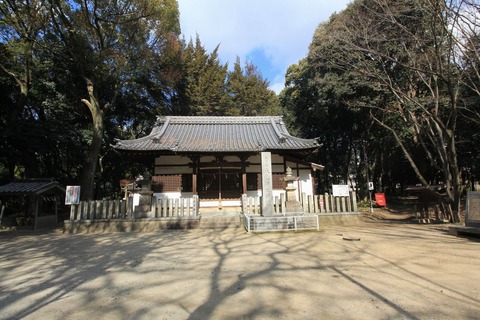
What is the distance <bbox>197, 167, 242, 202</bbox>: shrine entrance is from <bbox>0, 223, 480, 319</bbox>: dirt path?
711 cm

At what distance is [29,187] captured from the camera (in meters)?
11.7

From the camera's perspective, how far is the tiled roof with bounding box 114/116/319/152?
13.5 m

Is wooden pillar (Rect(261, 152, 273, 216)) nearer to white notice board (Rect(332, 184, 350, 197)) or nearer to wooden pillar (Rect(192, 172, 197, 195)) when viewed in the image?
white notice board (Rect(332, 184, 350, 197))

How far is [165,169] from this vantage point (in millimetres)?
14398

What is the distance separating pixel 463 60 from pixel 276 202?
306 inches

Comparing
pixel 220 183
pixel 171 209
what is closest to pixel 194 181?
pixel 220 183

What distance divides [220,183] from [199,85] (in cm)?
1230

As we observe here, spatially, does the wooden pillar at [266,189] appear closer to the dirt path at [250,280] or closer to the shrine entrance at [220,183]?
the dirt path at [250,280]

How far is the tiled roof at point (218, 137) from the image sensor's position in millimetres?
13453

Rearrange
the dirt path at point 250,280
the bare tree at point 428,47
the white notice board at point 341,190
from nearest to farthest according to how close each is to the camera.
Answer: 1. the dirt path at point 250,280
2. the bare tree at point 428,47
3. the white notice board at point 341,190

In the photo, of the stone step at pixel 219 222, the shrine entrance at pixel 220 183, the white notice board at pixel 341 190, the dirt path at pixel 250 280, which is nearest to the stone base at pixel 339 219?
the white notice board at pixel 341 190

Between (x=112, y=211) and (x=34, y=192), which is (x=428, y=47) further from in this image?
(x=34, y=192)

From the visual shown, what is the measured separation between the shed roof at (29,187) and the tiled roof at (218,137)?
306cm

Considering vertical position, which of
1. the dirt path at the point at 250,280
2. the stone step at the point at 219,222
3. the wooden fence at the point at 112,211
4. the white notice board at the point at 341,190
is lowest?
the dirt path at the point at 250,280
